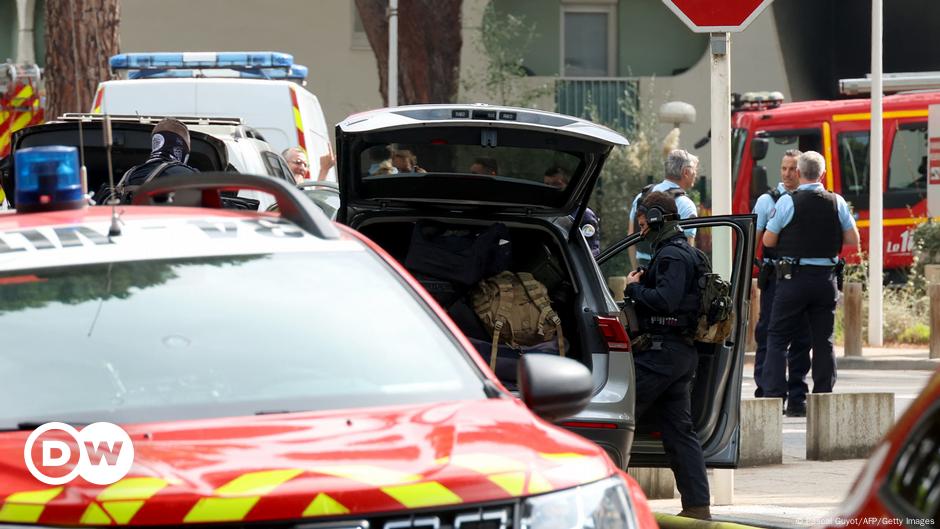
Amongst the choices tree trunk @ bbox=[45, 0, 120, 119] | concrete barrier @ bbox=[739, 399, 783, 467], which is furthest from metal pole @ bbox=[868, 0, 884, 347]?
tree trunk @ bbox=[45, 0, 120, 119]

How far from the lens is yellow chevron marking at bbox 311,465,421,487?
3.62m

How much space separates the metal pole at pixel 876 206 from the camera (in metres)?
17.1

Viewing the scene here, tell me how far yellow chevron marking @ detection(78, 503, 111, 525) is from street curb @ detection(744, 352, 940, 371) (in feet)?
42.4

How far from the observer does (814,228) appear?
11891 mm

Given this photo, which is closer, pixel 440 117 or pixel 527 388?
pixel 527 388

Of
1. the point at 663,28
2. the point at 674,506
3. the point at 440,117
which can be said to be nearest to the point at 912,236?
the point at 663,28

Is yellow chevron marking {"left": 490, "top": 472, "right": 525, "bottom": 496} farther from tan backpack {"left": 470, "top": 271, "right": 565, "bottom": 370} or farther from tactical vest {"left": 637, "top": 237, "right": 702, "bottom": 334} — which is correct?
tactical vest {"left": 637, "top": 237, "right": 702, "bottom": 334}

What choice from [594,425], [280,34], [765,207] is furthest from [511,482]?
[280,34]

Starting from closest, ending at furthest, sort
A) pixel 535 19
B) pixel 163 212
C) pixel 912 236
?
pixel 163 212 < pixel 912 236 < pixel 535 19

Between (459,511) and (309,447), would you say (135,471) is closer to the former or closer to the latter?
(309,447)

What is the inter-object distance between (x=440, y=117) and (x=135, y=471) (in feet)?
11.8

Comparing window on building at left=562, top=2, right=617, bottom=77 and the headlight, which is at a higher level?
window on building at left=562, top=2, right=617, bottom=77

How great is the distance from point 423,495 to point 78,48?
1360 centimetres

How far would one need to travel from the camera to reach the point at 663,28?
28797mm
